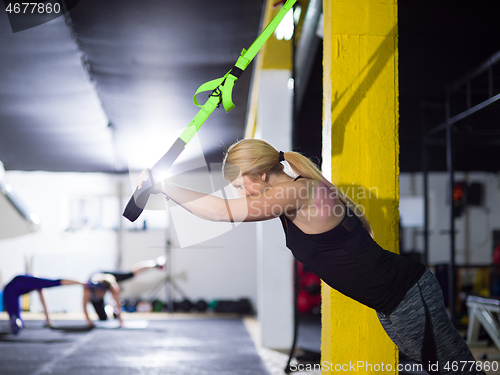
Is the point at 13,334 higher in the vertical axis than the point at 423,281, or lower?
lower

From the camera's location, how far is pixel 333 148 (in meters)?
1.64

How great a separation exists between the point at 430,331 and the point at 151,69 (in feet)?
11.1

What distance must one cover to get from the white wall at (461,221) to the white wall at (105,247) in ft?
10.1

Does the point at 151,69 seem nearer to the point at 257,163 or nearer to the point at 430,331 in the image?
the point at 257,163

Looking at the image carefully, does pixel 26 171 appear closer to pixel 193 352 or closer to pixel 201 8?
pixel 193 352

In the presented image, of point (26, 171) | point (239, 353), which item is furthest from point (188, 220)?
point (239, 353)

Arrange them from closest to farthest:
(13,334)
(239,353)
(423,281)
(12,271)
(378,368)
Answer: (423,281) → (378,368) → (239,353) → (13,334) → (12,271)

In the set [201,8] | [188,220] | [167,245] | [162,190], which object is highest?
[201,8]

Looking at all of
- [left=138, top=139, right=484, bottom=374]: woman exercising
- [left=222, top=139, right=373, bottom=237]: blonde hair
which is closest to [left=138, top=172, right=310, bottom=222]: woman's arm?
[left=138, top=139, right=484, bottom=374]: woman exercising

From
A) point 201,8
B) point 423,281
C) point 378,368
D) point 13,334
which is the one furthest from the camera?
point 13,334

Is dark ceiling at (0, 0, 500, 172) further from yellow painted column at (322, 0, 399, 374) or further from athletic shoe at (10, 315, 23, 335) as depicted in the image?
athletic shoe at (10, 315, 23, 335)

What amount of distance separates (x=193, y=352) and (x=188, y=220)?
322cm

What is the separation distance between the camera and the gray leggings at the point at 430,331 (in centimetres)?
119

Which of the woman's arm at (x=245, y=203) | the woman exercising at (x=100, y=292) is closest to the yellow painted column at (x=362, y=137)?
the woman's arm at (x=245, y=203)
